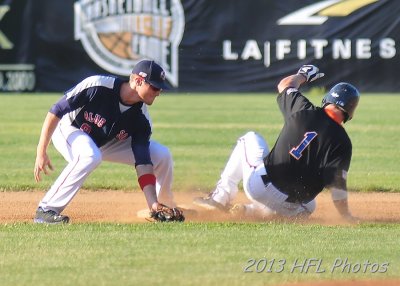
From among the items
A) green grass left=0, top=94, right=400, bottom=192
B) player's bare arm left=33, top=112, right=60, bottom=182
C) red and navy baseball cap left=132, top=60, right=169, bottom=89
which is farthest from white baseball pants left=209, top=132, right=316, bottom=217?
green grass left=0, top=94, right=400, bottom=192

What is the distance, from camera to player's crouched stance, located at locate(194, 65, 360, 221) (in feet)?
23.8

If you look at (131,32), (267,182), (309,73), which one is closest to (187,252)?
(267,182)

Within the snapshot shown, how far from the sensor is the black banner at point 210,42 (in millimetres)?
22625

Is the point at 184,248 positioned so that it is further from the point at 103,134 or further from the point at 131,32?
the point at 131,32

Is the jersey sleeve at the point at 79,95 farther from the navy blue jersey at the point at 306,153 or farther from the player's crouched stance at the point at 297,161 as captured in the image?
the navy blue jersey at the point at 306,153

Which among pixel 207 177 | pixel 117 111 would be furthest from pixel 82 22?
pixel 117 111

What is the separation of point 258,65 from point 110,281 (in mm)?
17966

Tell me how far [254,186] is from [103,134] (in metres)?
1.25

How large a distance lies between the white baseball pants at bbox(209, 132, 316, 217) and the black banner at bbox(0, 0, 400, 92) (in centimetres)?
1473

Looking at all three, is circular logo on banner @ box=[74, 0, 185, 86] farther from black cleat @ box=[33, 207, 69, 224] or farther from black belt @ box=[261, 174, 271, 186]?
black cleat @ box=[33, 207, 69, 224]

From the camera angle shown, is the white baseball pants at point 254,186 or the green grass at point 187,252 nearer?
the green grass at point 187,252

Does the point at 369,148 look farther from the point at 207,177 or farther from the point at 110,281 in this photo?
the point at 110,281

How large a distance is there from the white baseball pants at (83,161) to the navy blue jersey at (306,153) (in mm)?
Result: 918

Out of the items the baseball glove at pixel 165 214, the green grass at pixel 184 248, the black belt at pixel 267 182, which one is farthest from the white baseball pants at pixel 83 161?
the black belt at pixel 267 182
